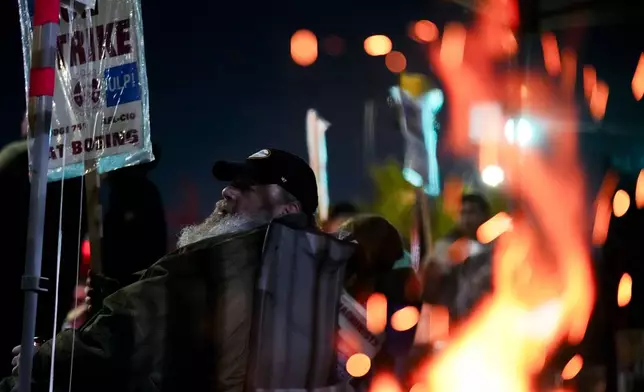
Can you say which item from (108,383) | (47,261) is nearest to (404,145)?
(47,261)

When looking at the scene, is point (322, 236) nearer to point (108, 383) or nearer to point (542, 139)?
point (108, 383)

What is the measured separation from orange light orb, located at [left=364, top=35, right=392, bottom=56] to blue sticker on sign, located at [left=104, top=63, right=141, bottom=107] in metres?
2.19

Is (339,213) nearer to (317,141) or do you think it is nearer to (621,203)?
(317,141)

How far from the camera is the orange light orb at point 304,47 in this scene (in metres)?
4.66

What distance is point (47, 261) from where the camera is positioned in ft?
10.8

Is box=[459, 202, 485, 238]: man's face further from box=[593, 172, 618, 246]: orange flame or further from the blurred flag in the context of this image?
box=[593, 172, 618, 246]: orange flame

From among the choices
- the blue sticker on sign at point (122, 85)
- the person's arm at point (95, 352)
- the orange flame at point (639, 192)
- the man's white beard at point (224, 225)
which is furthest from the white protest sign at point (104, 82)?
the orange flame at point (639, 192)

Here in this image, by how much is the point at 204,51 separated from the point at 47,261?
169 centimetres

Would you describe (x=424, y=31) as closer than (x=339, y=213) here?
No

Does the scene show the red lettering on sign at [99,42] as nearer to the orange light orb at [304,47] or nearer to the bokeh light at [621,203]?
the orange light orb at [304,47]

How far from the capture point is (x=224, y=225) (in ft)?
8.40

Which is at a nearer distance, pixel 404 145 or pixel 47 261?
pixel 47 261

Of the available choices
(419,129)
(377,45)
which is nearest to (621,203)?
(419,129)

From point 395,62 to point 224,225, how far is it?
2721 mm
